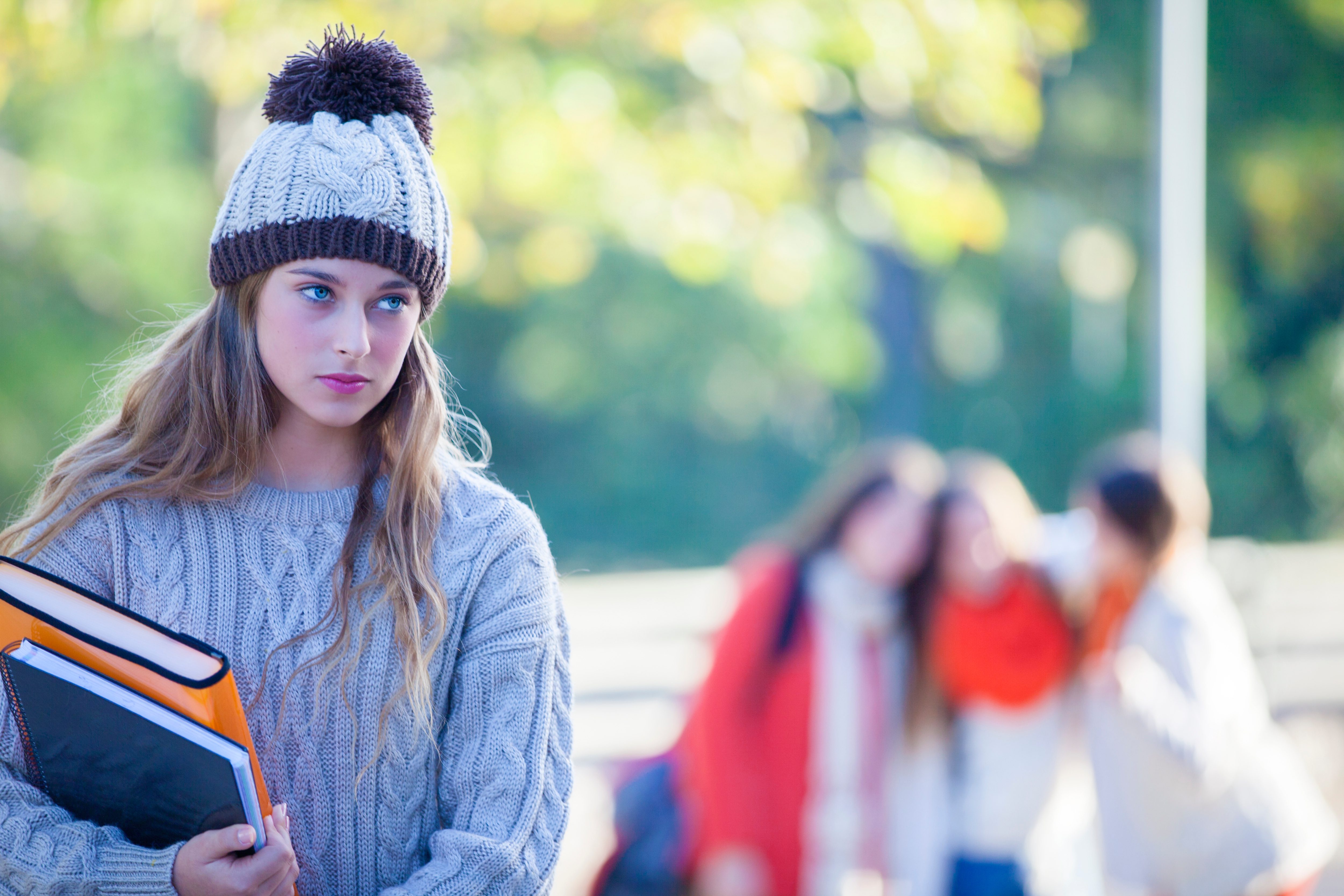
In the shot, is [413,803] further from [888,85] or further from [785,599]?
[888,85]

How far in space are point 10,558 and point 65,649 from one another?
0.46 ft

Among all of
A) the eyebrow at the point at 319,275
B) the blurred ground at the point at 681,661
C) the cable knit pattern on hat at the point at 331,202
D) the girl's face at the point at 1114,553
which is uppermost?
the cable knit pattern on hat at the point at 331,202

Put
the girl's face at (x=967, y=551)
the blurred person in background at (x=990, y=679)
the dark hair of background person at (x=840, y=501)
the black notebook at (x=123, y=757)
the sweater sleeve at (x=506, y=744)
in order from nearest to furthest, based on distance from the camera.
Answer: the black notebook at (x=123, y=757) → the sweater sleeve at (x=506, y=744) → the dark hair of background person at (x=840, y=501) → the blurred person in background at (x=990, y=679) → the girl's face at (x=967, y=551)

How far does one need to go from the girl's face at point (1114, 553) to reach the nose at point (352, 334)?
9.53ft

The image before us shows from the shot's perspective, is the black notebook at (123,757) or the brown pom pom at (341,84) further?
the brown pom pom at (341,84)

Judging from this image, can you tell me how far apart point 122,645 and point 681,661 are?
8716mm

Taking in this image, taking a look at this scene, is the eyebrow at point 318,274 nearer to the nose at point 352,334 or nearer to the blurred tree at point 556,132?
the nose at point 352,334

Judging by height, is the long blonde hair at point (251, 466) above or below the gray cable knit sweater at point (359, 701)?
above

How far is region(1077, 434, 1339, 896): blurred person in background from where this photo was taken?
3389 mm

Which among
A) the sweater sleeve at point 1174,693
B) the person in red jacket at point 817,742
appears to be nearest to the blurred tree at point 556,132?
the person in red jacket at point 817,742

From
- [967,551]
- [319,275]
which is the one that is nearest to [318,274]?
[319,275]

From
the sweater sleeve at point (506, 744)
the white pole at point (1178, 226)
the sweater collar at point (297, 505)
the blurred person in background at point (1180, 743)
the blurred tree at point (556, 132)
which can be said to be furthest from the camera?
the white pole at point (1178, 226)

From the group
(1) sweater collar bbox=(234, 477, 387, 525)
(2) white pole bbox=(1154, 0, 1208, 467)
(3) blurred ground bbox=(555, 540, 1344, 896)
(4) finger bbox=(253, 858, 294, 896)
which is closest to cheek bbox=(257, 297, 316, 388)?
(1) sweater collar bbox=(234, 477, 387, 525)

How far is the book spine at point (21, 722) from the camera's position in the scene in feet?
4.54
